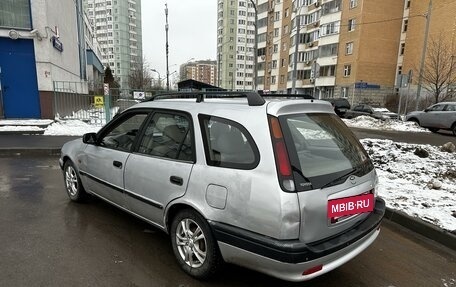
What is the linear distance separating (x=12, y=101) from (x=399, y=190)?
44.3 feet

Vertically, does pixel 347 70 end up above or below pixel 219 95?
above

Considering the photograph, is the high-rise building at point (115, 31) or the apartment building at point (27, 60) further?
the high-rise building at point (115, 31)

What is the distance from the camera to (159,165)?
3146 mm

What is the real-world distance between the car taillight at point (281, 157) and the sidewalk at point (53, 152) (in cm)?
269

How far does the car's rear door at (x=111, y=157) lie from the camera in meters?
3.67

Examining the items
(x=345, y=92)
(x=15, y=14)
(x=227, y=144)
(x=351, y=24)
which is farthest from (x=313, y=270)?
(x=351, y=24)

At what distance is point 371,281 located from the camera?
2.98 metres

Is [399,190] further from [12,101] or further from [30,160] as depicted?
[12,101]

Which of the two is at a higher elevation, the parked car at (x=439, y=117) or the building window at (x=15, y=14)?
the building window at (x=15, y=14)

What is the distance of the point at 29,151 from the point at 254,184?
26.8ft

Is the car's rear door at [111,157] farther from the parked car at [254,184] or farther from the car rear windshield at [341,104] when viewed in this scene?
the car rear windshield at [341,104]

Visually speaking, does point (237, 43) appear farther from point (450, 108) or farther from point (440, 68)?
point (450, 108)

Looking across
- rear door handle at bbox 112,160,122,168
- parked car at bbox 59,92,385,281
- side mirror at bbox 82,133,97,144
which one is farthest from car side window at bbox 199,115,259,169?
side mirror at bbox 82,133,97,144

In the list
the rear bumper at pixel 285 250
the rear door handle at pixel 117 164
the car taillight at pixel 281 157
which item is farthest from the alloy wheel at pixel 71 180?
the car taillight at pixel 281 157
